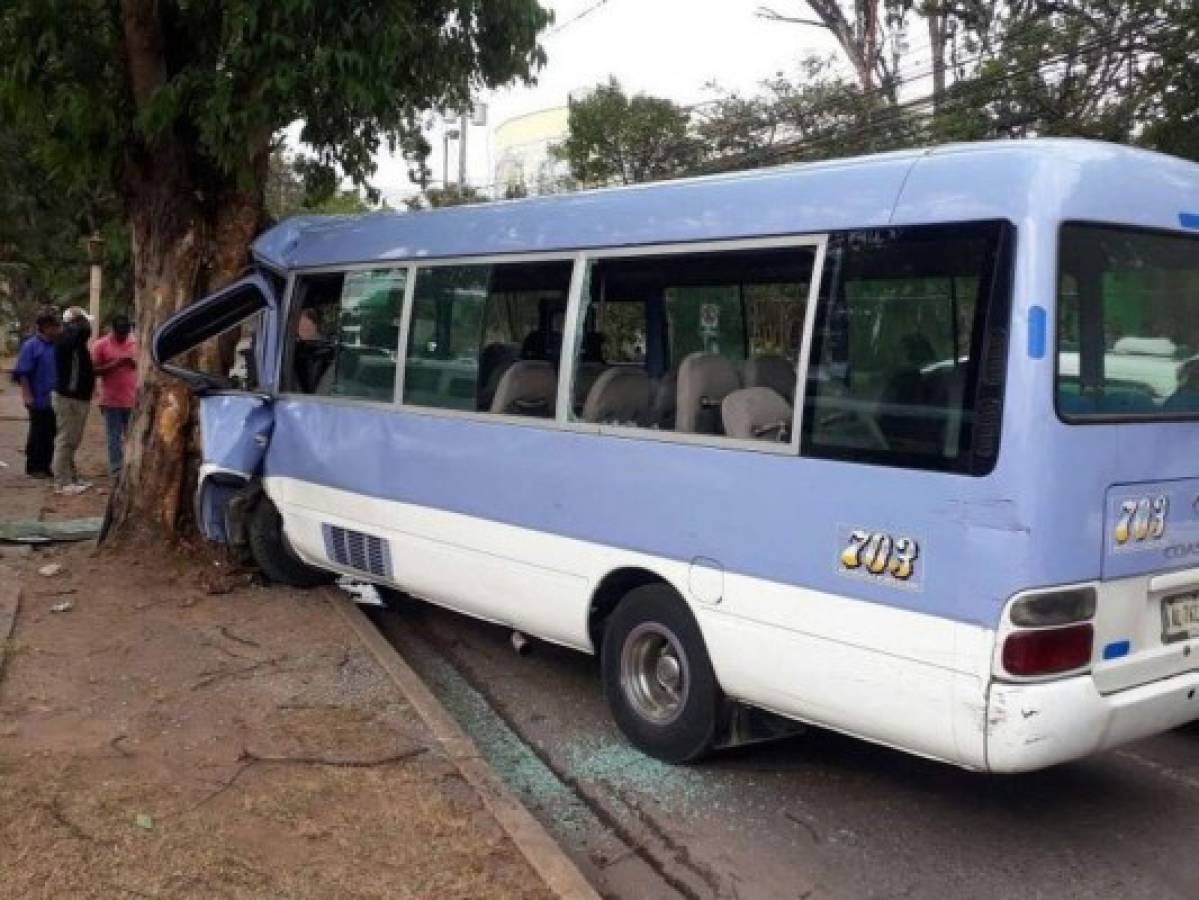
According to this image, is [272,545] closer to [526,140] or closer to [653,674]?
[653,674]

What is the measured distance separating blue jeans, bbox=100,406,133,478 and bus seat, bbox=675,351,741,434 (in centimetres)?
862

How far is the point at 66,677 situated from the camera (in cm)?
581

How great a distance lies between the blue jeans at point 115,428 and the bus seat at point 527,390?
7.57 meters

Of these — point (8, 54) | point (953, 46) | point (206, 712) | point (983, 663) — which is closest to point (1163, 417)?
point (983, 663)

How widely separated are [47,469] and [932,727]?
1120 centimetres

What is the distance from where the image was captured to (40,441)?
1264cm

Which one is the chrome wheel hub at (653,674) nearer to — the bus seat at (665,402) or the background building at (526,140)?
the bus seat at (665,402)

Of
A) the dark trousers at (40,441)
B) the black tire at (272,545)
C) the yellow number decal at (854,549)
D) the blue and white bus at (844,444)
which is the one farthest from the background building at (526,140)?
the yellow number decal at (854,549)

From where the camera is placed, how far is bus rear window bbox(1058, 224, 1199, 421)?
3.90 m

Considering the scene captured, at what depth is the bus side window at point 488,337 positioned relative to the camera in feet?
18.7

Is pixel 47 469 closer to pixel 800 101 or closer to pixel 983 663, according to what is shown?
pixel 983 663

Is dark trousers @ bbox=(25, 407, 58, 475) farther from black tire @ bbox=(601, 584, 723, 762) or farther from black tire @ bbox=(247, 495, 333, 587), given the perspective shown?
black tire @ bbox=(601, 584, 723, 762)

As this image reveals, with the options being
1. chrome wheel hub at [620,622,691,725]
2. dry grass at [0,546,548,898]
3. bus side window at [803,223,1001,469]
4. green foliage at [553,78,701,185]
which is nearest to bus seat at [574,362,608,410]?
chrome wheel hub at [620,622,691,725]

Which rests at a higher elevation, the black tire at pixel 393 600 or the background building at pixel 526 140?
the background building at pixel 526 140
